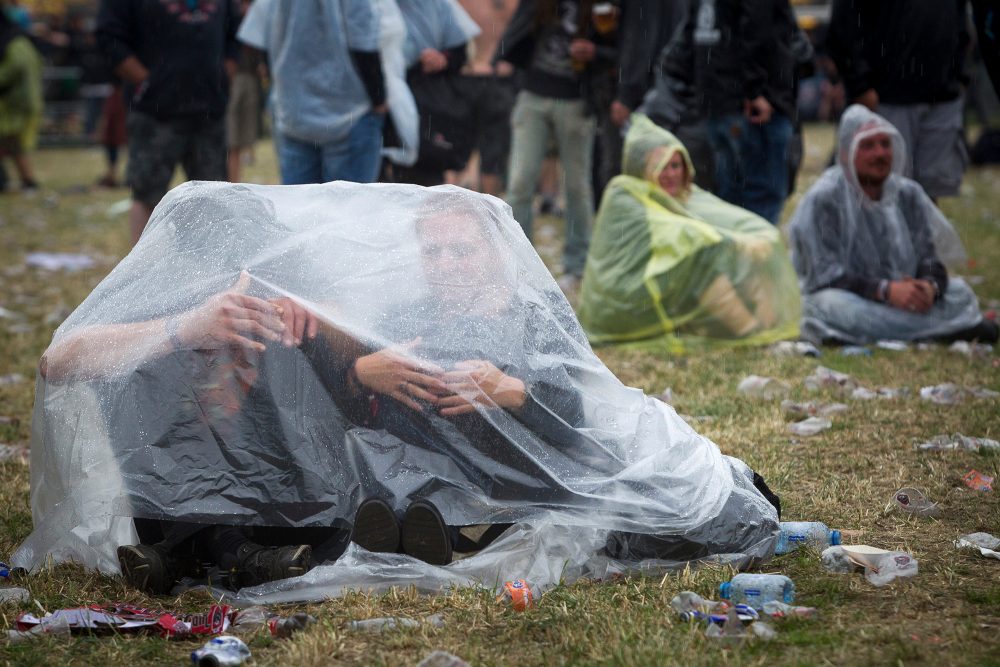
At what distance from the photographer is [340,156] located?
5.51 meters

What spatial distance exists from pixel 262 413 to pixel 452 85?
3839 millimetres

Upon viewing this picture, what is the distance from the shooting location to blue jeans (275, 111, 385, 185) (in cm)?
551

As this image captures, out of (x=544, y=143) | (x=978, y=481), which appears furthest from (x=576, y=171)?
(x=978, y=481)

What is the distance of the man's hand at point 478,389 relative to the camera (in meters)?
2.92

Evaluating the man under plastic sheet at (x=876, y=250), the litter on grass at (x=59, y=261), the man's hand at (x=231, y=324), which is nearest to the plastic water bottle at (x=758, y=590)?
the man's hand at (x=231, y=324)

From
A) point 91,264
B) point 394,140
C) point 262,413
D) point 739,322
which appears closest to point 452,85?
point 394,140

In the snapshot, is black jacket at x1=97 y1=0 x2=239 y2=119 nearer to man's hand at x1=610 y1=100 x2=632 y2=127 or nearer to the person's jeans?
the person's jeans

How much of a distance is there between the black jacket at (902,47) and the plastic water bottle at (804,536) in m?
3.82

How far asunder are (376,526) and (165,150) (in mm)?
3913

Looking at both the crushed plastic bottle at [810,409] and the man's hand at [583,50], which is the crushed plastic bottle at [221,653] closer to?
the crushed plastic bottle at [810,409]

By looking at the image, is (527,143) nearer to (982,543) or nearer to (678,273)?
(678,273)

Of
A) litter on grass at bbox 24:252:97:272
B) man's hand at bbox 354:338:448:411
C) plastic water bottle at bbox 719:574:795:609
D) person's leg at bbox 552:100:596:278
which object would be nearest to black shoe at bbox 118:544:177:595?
man's hand at bbox 354:338:448:411

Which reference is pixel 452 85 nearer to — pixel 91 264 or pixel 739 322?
pixel 739 322

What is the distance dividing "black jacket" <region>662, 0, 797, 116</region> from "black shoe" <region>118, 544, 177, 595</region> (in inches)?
170
